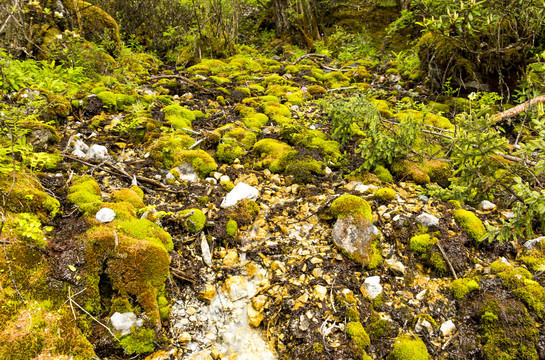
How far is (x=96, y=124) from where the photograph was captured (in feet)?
17.5

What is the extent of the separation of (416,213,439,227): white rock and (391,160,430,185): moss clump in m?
1.19

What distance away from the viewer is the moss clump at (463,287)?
2881 millimetres

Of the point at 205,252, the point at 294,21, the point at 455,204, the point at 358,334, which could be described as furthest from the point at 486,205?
the point at 294,21

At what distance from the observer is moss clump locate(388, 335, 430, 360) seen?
2408mm

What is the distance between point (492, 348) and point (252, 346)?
6.62ft

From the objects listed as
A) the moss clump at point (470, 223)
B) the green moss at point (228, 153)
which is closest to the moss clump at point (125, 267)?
the green moss at point (228, 153)

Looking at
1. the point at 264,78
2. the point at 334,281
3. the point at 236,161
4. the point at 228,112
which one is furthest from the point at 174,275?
the point at 264,78

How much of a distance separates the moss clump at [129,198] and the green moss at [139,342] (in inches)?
59.2

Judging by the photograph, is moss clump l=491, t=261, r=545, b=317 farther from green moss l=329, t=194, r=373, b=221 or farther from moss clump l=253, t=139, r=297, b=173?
moss clump l=253, t=139, r=297, b=173

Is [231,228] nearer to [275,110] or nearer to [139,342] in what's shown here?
[139,342]

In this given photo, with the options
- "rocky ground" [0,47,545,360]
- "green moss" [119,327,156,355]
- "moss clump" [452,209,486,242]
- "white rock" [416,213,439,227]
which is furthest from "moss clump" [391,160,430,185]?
"green moss" [119,327,156,355]

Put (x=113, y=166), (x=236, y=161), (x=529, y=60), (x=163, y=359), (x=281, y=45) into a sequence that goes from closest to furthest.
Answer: (x=163, y=359), (x=113, y=166), (x=236, y=161), (x=529, y=60), (x=281, y=45)

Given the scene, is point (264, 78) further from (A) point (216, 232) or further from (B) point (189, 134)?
(A) point (216, 232)

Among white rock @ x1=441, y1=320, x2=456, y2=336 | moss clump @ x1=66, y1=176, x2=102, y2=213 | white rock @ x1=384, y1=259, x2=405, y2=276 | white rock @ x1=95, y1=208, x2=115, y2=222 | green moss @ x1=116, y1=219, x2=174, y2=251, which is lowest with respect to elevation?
white rock @ x1=441, y1=320, x2=456, y2=336
